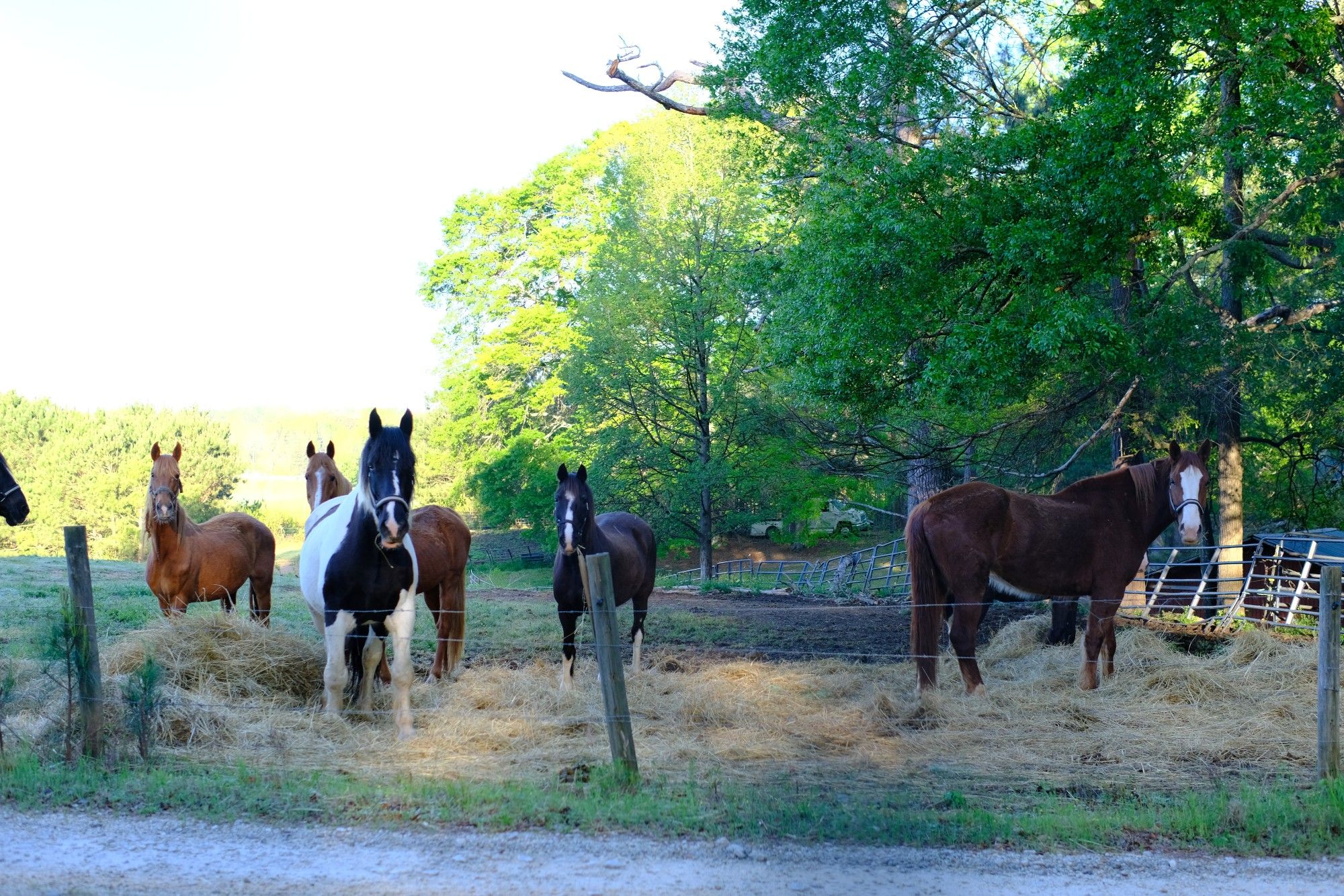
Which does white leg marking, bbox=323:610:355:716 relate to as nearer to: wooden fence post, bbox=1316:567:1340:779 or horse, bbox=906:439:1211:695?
horse, bbox=906:439:1211:695

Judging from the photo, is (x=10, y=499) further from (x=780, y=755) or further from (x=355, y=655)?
(x=780, y=755)

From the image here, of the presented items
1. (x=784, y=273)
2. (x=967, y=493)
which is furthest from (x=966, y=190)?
(x=967, y=493)

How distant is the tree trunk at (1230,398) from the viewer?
503 inches

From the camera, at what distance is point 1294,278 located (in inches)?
579

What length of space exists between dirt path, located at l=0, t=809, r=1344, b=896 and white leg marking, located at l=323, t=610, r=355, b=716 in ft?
6.28

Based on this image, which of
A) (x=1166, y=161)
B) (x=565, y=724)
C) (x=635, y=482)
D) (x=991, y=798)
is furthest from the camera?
(x=635, y=482)

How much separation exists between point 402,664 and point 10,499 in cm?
375

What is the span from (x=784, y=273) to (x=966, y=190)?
372cm

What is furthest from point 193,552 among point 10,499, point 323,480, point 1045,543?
point 1045,543

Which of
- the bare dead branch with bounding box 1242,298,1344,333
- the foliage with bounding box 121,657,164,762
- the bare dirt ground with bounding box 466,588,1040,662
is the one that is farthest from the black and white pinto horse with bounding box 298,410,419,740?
the bare dead branch with bounding box 1242,298,1344,333

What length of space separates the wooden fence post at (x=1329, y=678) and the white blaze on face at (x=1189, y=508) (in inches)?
112

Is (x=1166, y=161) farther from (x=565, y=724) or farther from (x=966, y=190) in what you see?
(x=565, y=724)

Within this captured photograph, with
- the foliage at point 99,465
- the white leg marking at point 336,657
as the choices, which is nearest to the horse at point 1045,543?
the white leg marking at point 336,657

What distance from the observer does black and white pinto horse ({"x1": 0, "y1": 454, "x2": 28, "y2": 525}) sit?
25.7 ft
